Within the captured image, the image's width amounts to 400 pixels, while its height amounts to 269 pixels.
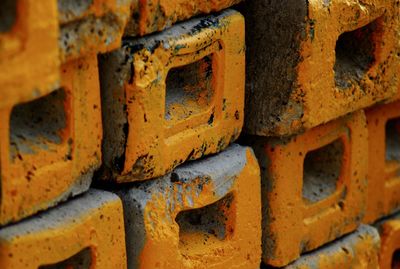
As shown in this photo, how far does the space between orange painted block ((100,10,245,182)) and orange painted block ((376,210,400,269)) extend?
45 cm

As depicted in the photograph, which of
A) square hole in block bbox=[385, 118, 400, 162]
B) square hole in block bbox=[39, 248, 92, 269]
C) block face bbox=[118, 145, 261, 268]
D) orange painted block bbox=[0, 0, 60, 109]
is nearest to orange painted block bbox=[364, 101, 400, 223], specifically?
square hole in block bbox=[385, 118, 400, 162]

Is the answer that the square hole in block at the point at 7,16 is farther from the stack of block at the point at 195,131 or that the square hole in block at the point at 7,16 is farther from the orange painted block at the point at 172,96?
the orange painted block at the point at 172,96

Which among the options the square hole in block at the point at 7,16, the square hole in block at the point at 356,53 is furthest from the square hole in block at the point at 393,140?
the square hole in block at the point at 7,16

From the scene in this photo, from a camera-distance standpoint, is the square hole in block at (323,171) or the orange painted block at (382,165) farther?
the orange painted block at (382,165)

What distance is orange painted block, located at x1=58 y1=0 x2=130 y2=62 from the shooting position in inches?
40.3

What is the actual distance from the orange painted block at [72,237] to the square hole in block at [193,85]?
0.17 metres

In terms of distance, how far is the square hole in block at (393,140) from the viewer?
5.66 ft

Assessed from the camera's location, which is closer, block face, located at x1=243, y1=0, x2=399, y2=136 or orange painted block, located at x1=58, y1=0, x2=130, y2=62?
orange painted block, located at x1=58, y1=0, x2=130, y2=62

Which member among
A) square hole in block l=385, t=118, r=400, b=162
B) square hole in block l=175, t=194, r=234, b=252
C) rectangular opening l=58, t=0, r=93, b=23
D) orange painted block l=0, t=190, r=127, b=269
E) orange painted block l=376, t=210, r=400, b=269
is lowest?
orange painted block l=376, t=210, r=400, b=269

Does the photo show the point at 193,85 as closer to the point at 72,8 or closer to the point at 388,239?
the point at 72,8

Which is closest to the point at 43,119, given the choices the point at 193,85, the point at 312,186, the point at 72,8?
the point at 72,8

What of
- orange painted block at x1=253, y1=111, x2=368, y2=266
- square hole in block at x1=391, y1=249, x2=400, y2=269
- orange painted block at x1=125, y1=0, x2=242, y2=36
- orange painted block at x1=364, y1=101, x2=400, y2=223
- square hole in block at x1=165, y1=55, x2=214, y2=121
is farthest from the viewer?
square hole in block at x1=391, y1=249, x2=400, y2=269

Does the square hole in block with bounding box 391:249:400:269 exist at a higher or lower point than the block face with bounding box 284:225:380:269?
lower

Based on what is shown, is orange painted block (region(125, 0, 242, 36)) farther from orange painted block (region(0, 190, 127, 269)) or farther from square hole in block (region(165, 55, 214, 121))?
orange painted block (region(0, 190, 127, 269))
